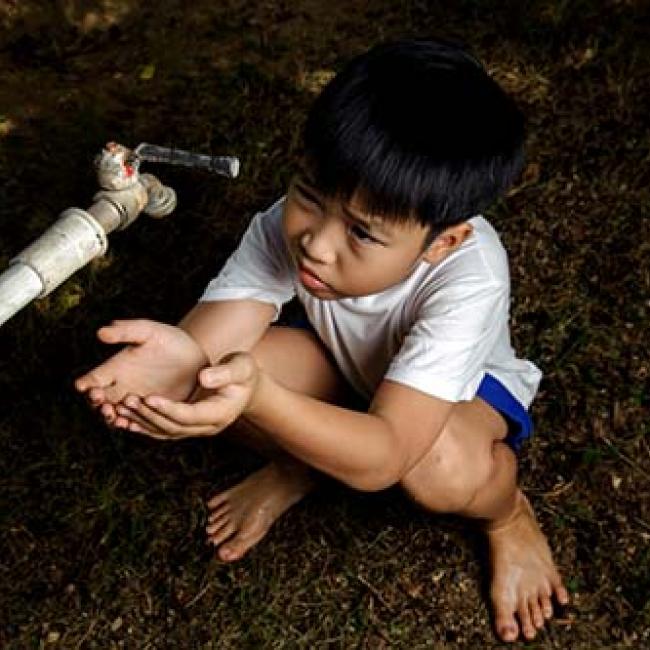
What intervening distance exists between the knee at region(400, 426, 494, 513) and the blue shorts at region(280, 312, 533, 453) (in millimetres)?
103

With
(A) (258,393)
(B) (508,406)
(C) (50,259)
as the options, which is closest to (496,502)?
(B) (508,406)

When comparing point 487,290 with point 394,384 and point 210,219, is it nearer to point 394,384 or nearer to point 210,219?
point 394,384

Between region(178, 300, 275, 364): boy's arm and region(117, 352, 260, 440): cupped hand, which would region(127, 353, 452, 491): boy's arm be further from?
region(178, 300, 275, 364): boy's arm

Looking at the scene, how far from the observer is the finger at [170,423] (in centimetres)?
153

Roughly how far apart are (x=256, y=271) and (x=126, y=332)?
52 centimetres

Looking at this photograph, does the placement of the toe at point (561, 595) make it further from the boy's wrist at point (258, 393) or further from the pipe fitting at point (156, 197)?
the pipe fitting at point (156, 197)

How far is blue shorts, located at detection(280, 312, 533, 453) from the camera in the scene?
2.18 metres

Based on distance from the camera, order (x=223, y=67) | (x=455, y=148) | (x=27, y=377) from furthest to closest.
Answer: (x=223, y=67) < (x=27, y=377) < (x=455, y=148)

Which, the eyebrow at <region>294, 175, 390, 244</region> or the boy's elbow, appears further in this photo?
the boy's elbow

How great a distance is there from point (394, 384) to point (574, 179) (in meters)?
1.35

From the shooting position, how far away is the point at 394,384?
1.89 metres

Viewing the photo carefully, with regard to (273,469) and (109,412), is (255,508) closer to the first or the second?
(273,469)

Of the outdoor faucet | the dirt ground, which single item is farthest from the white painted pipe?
the dirt ground

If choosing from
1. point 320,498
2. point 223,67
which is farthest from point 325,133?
point 223,67
